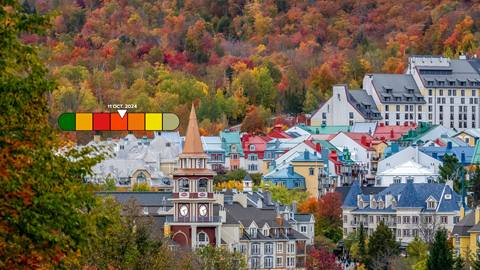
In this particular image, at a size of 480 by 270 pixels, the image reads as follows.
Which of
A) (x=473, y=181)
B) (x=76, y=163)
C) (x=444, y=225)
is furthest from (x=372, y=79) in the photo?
(x=76, y=163)

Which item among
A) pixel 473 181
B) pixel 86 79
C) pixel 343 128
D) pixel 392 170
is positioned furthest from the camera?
pixel 86 79

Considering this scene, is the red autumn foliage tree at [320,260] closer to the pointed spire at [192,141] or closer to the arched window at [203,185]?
the arched window at [203,185]

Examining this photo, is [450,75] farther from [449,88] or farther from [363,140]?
[363,140]

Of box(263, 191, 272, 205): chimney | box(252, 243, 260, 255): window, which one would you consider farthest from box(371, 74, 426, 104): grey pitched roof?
box(252, 243, 260, 255): window

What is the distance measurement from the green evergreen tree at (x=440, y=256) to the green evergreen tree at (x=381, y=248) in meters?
9.82

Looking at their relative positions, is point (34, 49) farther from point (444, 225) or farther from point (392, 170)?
point (392, 170)

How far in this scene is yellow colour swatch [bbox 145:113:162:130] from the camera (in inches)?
1117

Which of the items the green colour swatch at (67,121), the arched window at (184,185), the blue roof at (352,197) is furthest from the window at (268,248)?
the green colour swatch at (67,121)

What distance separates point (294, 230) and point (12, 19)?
3144 inches

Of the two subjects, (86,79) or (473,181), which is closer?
(473,181)

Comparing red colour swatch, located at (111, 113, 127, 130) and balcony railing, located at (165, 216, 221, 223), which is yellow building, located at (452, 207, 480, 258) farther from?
red colour swatch, located at (111, 113, 127, 130)

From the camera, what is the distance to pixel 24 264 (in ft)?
72.1

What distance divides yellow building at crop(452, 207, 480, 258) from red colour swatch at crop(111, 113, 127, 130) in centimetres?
6401

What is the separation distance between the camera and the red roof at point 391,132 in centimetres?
15538
